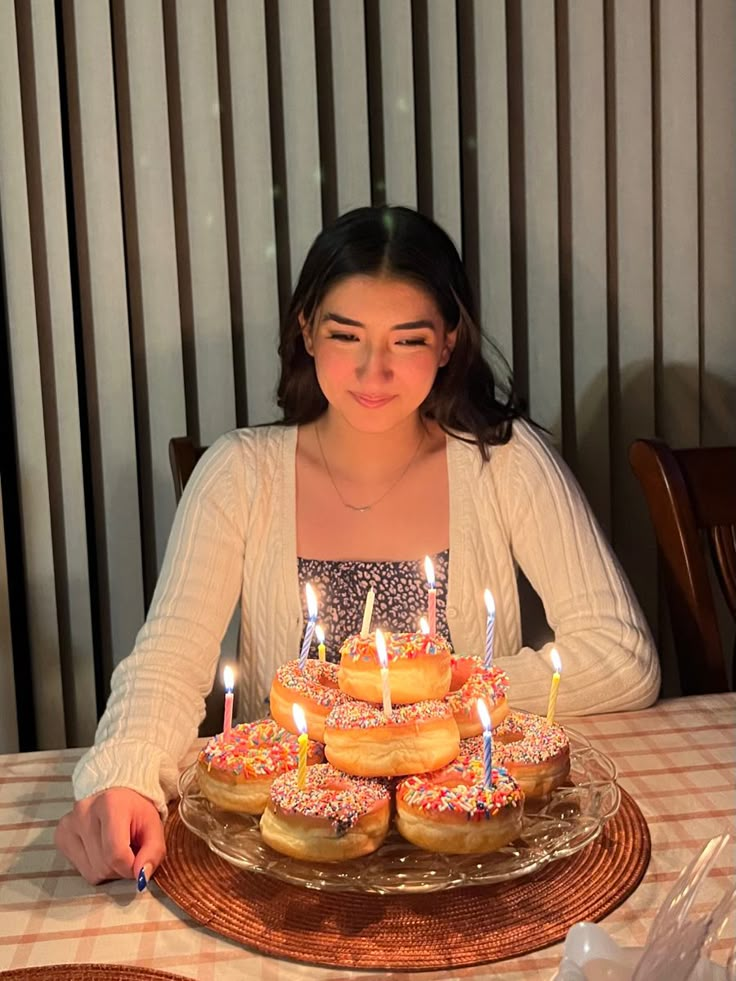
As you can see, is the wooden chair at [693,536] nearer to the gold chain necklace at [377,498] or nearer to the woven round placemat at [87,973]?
the gold chain necklace at [377,498]

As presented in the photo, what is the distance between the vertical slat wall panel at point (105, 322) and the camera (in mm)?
2158

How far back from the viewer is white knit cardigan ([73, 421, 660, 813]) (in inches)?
65.2

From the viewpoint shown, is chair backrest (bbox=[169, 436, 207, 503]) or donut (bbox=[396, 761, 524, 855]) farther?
chair backrest (bbox=[169, 436, 207, 503])

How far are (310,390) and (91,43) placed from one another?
2.54 feet

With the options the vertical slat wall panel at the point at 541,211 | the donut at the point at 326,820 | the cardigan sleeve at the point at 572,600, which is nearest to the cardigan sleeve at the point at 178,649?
the donut at the point at 326,820

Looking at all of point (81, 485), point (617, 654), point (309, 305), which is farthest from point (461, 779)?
point (81, 485)

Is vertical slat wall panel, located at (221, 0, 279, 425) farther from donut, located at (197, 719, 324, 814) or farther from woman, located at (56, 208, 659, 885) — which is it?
donut, located at (197, 719, 324, 814)

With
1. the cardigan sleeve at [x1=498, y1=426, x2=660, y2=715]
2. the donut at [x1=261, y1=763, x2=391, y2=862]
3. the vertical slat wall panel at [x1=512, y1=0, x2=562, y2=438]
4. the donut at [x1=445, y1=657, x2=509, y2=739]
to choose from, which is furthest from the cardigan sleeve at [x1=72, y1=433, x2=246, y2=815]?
the vertical slat wall panel at [x1=512, y1=0, x2=562, y2=438]

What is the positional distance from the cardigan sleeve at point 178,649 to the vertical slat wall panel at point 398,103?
25.5 inches

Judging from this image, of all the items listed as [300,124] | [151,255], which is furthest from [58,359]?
[300,124]

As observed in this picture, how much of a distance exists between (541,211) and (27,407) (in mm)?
1088

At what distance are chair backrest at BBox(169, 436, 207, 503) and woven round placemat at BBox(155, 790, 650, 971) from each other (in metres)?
0.95

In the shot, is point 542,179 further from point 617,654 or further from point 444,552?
point 617,654

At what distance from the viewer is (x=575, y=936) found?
85 cm
